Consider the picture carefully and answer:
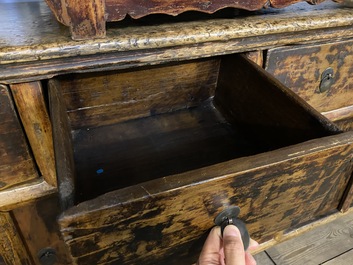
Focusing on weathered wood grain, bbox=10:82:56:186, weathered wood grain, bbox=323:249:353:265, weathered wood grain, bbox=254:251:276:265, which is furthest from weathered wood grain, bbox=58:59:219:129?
weathered wood grain, bbox=323:249:353:265

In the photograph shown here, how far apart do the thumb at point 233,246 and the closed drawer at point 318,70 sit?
0.48m

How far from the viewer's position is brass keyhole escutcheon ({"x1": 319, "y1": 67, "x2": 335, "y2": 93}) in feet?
2.88

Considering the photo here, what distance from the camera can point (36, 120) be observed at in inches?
24.2

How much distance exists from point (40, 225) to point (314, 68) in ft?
2.86

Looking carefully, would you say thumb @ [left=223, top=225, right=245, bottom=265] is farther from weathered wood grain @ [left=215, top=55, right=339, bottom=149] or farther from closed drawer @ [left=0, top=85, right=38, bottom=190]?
closed drawer @ [left=0, top=85, right=38, bottom=190]

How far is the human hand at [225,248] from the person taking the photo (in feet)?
1.47

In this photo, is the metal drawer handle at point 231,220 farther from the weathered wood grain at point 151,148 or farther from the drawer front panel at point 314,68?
the drawer front panel at point 314,68

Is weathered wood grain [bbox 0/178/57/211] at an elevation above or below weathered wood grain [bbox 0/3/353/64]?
below

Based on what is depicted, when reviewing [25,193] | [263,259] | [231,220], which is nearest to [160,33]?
[231,220]

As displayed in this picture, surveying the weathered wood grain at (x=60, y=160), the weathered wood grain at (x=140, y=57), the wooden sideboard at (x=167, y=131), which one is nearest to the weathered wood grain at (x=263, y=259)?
the wooden sideboard at (x=167, y=131)

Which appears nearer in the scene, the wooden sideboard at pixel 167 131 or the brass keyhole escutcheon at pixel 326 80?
the wooden sideboard at pixel 167 131

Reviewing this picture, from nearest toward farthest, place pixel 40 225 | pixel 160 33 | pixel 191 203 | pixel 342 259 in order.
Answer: pixel 191 203, pixel 160 33, pixel 40 225, pixel 342 259

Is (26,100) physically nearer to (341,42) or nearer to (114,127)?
(114,127)

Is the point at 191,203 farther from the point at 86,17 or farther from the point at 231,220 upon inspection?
the point at 86,17
